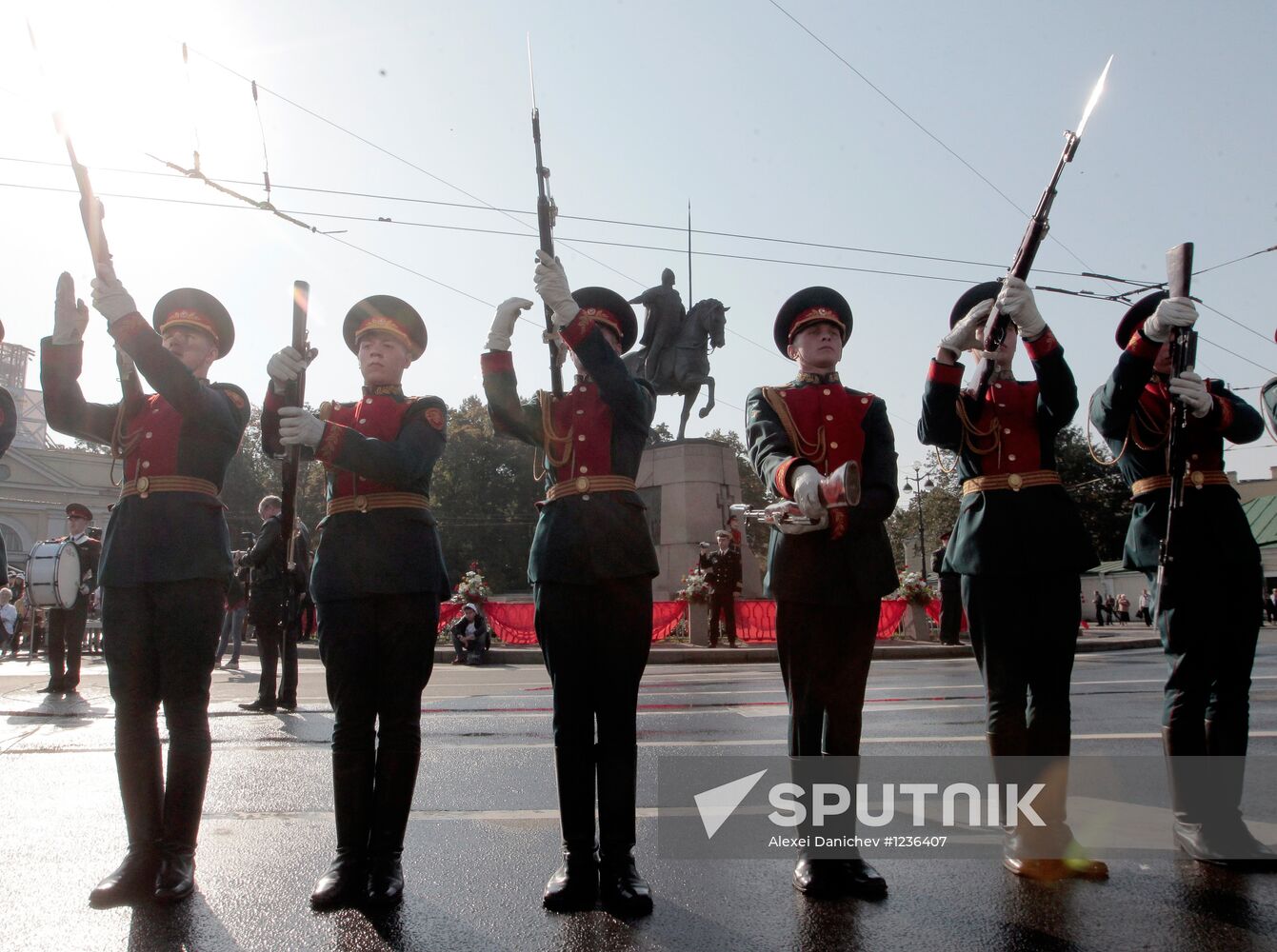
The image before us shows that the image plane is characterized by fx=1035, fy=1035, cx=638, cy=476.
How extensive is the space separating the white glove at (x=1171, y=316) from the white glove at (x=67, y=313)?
4.09 metres

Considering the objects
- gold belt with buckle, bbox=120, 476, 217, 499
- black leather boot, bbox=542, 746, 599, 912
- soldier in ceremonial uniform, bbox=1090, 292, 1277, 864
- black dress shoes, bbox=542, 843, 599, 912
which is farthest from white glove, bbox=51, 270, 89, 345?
soldier in ceremonial uniform, bbox=1090, 292, 1277, 864

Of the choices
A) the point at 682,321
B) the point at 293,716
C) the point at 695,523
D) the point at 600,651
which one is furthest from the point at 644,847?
the point at 682,321

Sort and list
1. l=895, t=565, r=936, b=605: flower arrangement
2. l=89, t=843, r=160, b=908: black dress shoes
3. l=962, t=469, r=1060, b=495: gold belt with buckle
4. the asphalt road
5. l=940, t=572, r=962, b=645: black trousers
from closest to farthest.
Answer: the asphalt road
l=89, t=843, r=160, b=908: black dress shoes
l=962, t=469, r=1060, b=495: gold belt with buckle
l=940, t=572, r=962, b=645: black trousers
l=895, t=565, r=936, b=605: flower arrangement

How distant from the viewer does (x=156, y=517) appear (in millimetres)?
3748

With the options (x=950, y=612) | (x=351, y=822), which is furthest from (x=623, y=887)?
(x=950, y=612)

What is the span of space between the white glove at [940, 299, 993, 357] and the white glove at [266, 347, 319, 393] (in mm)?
2424

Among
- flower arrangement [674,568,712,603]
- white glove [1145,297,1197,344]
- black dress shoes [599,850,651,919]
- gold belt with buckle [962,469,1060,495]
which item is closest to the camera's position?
black dress shoes [599,850,651,919]

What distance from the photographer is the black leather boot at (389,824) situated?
3361 millimetres

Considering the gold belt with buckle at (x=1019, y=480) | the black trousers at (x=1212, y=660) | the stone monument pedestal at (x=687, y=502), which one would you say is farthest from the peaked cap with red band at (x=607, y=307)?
the stone monument pedestal at (x=687, y=502)

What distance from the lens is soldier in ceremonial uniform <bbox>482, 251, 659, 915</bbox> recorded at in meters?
3.47

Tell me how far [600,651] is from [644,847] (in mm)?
901

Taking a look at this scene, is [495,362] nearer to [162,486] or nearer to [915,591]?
[162,486]

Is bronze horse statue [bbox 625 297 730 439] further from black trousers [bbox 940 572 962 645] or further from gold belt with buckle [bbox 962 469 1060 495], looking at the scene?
gold belt with buckle [bbox 962 469 1060 495]

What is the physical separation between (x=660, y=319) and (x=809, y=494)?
20.2 meters
